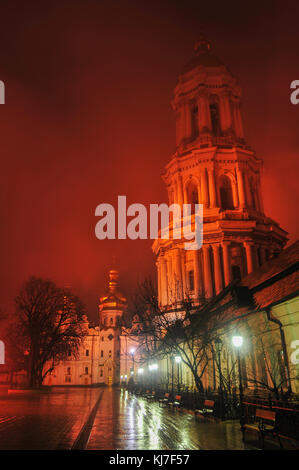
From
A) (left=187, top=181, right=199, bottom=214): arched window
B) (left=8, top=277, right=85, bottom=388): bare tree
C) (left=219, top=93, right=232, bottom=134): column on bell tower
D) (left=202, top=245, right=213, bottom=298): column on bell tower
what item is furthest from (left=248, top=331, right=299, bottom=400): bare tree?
(left=219, top=93, right=232, bottom=134): column on bell tower

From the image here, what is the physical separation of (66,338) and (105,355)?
5313 cm

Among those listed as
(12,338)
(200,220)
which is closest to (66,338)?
(12,338)

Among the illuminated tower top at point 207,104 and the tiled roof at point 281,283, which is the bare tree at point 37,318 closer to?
the illuminated tower top at point 207,104

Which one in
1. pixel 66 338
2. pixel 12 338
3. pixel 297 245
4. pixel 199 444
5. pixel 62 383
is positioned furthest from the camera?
pixel 62 383

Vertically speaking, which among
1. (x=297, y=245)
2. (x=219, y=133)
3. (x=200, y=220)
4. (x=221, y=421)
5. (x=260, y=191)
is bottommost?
(x=221, y=421)

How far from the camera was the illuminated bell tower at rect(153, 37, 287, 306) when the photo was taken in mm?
51188

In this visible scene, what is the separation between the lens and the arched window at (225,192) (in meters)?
57.8

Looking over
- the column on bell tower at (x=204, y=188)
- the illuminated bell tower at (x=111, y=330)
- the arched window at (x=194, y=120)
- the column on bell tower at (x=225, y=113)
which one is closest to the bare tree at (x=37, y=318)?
the column on bell tower at (x=204, y=188)

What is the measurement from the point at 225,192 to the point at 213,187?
549cm

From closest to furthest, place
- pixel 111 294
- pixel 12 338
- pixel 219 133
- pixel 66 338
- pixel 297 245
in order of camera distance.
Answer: pixel 297 245 → pixel 66 338 → pixel 12 338 → pixel 219 133 → pixel 111 294

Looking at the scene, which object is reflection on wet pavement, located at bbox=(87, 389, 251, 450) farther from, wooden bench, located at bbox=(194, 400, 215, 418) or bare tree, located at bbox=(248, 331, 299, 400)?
bare tree, located at bbox=(248, 331, 299, 400)

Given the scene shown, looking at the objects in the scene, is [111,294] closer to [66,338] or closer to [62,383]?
[62,383]

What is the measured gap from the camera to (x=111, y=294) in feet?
366

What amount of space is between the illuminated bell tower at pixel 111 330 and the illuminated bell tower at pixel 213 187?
1697 inches
